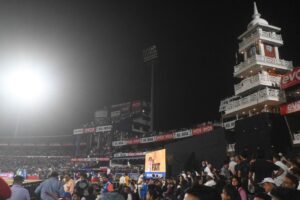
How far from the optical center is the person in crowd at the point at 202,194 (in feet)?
8.24

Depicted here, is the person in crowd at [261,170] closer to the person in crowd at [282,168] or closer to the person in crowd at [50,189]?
the person in crowd at [282,168]

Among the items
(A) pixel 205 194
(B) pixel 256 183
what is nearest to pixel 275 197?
(A) pixel 205 194

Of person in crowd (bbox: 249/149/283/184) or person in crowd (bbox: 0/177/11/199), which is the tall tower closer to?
person in crowd (bbox: 249/149/283/184)

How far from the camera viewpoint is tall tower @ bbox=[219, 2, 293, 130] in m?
30.0

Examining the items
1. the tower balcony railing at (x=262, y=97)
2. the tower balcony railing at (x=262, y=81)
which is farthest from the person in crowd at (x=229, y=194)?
the tower balcony railing at (x=262, y=81)

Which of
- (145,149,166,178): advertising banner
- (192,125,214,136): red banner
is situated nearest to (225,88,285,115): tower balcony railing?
(192,125,214,136): red banner

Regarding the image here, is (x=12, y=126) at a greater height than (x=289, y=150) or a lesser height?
greater

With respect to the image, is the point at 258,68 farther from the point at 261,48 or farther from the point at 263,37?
the point at 263,37

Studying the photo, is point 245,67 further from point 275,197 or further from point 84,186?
point 275,197

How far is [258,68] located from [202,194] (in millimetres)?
31439

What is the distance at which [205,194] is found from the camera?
2.52m

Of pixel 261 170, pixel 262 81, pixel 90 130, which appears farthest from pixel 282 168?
pixel 90 130

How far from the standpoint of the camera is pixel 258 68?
31594 mm

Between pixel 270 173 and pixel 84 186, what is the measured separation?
5729mm
